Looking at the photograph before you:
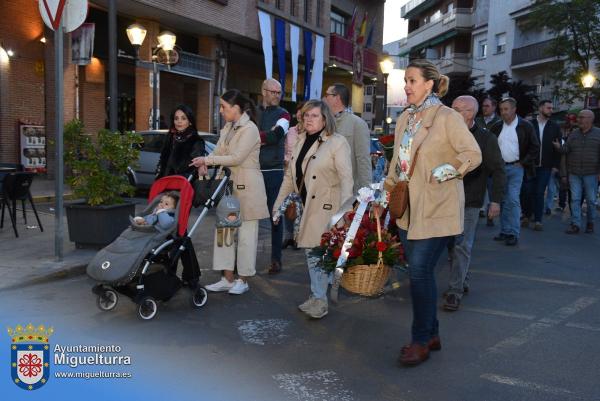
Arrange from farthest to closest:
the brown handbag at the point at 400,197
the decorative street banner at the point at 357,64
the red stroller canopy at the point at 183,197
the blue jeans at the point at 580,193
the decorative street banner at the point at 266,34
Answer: the decorative street banner at the point at 357,64 → the decorative street banner at the point at 266,34 → the blue jeans at the point at 580,193 → the red stroller canopy at the point at 183,197 → the brown handbag at the point at 400,197

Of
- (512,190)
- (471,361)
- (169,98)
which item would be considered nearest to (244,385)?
(471,361)

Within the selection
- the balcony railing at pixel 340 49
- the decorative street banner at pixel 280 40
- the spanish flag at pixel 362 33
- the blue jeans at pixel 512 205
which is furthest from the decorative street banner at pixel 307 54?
the blue jeans at pixel 512 205

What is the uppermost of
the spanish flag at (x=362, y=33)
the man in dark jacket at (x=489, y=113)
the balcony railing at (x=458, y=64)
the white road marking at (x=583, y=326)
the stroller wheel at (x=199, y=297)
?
the balcony railing at (x=458, y=64)

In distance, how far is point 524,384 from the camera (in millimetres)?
3934

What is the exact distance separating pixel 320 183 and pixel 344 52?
85.4ft

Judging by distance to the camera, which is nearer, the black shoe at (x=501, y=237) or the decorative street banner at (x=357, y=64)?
the black shoe at (x=501, y=237)

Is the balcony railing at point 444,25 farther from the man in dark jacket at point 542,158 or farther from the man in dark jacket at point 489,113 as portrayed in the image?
the man in dark jacket at point 489,113

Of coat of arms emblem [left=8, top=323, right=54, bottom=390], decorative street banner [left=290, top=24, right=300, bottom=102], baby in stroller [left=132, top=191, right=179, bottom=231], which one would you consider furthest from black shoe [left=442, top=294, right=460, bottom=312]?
decorative street banner [left=290, top=24, right=300, bottom=102]

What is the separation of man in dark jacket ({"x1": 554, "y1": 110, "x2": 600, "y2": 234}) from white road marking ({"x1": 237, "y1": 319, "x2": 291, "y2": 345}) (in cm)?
723

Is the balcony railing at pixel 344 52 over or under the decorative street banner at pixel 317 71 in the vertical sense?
over

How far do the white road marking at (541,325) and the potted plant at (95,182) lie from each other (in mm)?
4550

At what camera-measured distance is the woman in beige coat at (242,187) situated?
231 inches

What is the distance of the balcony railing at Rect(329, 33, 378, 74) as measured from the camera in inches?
1144

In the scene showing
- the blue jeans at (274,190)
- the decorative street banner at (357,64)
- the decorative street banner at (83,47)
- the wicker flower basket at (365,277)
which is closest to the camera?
the wicker flower basket at (365,277)
